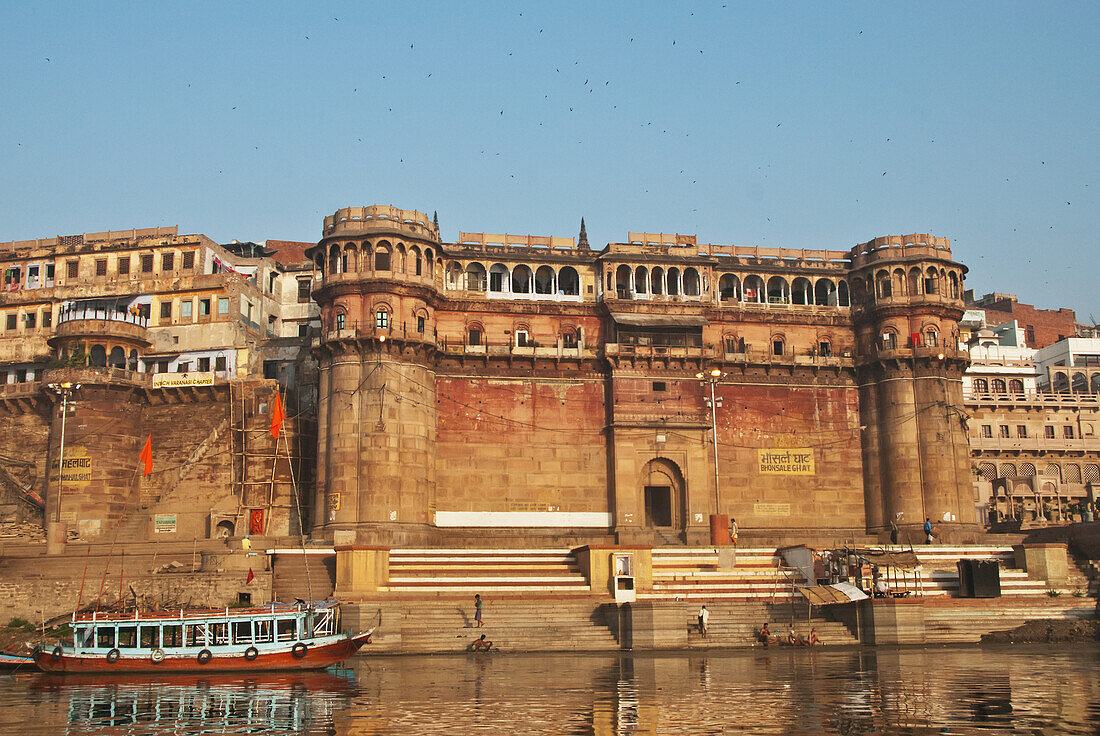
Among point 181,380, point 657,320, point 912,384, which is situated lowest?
point 912,384

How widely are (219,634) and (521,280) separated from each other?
26.3 metres

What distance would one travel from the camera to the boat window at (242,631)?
28.6 meters

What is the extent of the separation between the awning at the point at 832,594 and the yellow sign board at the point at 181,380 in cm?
2875

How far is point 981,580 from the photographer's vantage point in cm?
3600

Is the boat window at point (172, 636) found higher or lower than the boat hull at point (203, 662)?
higher

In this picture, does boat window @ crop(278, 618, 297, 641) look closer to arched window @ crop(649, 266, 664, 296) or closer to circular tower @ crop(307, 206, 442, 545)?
circular tower @ crop(307, 206, 442, 545)

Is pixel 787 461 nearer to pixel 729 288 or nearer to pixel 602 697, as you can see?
pixel 729 288

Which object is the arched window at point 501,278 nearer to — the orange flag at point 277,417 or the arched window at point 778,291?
the orange flag at point 277,417

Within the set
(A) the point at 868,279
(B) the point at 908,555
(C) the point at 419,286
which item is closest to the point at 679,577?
(B) the point at 908,555

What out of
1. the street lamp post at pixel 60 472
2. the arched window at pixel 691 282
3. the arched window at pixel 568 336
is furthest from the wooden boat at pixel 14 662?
the arched window at pixel 691 282

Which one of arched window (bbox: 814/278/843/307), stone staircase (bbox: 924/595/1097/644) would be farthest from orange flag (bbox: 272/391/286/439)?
stone staircase (bbox: 924/595/1097/644)

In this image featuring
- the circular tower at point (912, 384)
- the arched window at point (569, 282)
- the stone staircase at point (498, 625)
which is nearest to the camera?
the stone staircase at point (498, 625)

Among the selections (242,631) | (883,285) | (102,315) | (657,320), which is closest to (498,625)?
(242,631)

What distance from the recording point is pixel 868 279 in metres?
52.4
